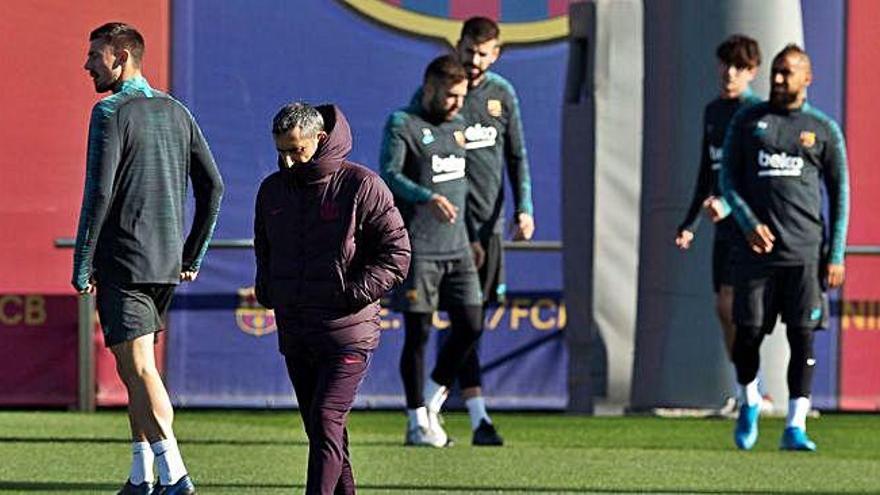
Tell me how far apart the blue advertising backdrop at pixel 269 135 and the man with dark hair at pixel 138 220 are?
541 centimetres

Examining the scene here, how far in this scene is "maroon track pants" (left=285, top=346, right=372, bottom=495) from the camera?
7.40 metres

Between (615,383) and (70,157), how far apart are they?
3.43 metres

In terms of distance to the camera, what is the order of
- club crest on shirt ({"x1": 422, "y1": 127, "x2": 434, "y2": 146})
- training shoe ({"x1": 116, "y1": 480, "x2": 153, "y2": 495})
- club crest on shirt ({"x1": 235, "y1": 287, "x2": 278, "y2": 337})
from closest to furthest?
1. training shoe ({"x1": 116, "y1": 480, "x2": 153, "y2": 495})
2. club crest on shirt ({"x1": 422, "y1": 127, "x2": 434, "y2": 146})
3. club crest on shirt ({"x1": 235, "y1": 287, "x2": 278, "y2": 337})

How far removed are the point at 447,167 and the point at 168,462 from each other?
3303 millimetres

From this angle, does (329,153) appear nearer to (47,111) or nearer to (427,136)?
(427,136)

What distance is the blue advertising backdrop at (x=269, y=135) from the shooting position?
45.3 ft

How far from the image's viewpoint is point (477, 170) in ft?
38.1

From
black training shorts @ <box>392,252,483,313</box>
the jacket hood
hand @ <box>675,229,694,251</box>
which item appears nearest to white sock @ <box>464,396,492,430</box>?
black training shorts @ <box>392,252,483,313</box>

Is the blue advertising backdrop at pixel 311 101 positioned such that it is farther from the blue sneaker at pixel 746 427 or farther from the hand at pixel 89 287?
the hand at pixel 89 287

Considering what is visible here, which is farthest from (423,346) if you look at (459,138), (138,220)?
(138,220)

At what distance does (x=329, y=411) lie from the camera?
7438 mm

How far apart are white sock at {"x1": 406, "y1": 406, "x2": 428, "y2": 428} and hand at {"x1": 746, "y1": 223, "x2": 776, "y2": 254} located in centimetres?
174

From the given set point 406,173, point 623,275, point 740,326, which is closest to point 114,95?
point 406,173

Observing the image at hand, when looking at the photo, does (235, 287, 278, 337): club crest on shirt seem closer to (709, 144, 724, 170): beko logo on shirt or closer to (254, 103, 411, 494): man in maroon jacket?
(709, 144, 724, 170): beko logo on shirt
